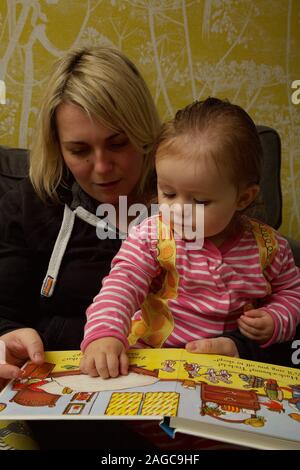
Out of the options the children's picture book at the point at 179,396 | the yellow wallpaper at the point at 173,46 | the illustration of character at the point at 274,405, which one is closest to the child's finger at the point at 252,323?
the children's picture book at the point at 179,396

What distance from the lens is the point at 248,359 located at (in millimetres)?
891

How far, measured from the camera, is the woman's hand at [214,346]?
2.75ft

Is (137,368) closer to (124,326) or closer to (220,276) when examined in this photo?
(124,326)

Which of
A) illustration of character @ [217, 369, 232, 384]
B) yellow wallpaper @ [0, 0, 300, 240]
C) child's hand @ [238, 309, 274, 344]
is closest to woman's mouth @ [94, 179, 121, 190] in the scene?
child's hand @ [238, 309, 274, 344]

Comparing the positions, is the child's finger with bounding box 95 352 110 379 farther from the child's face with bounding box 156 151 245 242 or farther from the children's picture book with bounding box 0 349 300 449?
the child's face with bounding box 156 151 245 242

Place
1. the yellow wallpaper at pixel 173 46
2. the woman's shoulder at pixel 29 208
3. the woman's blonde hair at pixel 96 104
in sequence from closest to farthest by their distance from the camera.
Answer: the woman's blonde hair at pixel 96 104, the woman's shoulder at pixel 29 208, the yellow wallpaper at pixel 173 46

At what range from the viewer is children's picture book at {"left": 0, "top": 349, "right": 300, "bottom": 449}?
631mm

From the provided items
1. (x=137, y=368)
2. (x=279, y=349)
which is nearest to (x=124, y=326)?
(x=137, y=368)

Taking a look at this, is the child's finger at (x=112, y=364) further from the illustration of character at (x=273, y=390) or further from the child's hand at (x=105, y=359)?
the illustration of character at (x=273, y=390)

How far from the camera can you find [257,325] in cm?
92

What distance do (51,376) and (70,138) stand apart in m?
0.51

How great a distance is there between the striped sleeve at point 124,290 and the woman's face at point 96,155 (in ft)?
0.57

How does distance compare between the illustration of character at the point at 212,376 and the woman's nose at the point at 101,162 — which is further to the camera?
the woman's nose at the point at 101,162

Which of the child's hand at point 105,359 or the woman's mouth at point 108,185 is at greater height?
the woman's mouth at point 108,185
